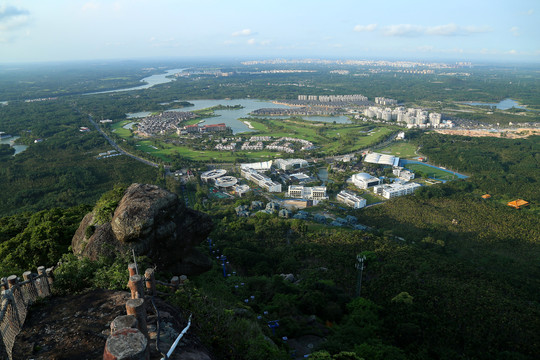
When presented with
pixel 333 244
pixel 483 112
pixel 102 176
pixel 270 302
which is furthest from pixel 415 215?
pixel 483 112

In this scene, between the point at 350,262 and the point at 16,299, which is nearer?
the point at 16,299

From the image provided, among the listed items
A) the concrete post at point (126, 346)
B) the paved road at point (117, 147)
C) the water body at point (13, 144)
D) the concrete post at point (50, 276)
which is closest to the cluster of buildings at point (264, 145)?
the paved road at point (117, 147)

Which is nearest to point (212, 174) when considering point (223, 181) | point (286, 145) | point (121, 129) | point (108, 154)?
point (223, 181)

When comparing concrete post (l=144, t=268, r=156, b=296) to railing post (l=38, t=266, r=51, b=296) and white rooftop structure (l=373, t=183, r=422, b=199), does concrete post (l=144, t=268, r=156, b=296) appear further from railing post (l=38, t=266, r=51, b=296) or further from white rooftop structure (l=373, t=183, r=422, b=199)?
white rooftop structure (l=373, t=183, r=422, b=199)

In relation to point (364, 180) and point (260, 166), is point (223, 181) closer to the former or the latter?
point (260, 166)

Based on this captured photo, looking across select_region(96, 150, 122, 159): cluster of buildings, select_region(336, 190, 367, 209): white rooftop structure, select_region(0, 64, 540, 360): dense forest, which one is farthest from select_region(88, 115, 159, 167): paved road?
select_region(336, 190, 367, 209): white rooftop structure
